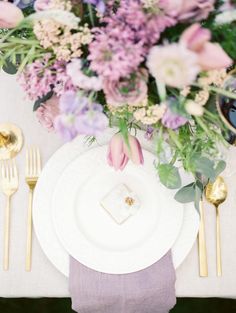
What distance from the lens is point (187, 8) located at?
542 mm

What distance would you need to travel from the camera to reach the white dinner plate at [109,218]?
0.85 meters

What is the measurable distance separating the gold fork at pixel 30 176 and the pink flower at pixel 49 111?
0.62 feet

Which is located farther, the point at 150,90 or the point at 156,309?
the point at 156,309

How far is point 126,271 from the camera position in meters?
0.85

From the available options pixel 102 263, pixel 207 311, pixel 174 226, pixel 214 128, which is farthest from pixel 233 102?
pixel 207 311

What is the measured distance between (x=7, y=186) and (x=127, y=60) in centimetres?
46

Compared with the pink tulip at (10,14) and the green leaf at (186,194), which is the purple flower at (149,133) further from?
the pink tulip at (10,14)

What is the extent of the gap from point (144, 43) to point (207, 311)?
1137 mm

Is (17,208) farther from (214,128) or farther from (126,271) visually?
(214,128)

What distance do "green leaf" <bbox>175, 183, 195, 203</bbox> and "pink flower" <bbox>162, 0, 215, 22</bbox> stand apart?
1.11 ft

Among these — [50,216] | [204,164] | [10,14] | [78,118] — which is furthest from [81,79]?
[50,216]

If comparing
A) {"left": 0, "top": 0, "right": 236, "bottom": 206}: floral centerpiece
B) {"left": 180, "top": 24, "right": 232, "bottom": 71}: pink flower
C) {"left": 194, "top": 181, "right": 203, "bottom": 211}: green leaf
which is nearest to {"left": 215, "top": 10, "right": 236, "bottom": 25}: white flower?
{"left": 0, "top": 0, "right": 236, "bottom": 206}: floral centerpiece

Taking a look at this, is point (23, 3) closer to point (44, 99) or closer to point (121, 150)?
point (44, 99)

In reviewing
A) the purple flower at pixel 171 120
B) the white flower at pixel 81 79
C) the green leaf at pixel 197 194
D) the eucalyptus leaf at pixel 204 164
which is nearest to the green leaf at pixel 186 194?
the green leaf at pixel 197 194
